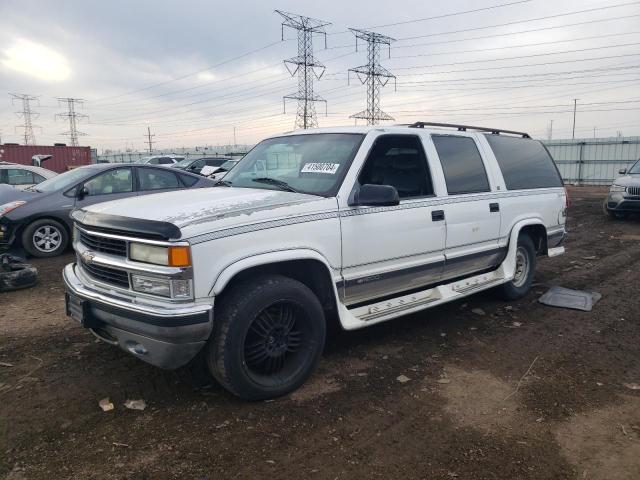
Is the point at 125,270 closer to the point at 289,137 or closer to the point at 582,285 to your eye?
the point at 289,137

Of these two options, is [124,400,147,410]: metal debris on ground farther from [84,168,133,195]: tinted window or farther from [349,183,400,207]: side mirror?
[84,168,133,195]: tinted window

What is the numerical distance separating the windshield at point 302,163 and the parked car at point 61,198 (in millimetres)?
3700

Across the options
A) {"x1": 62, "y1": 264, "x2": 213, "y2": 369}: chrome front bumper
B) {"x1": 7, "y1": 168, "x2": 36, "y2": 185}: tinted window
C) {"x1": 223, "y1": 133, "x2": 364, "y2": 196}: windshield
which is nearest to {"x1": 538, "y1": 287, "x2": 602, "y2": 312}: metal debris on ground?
{"x1": 223, "y1": 133, "x2": 364, "y2": 196}: windshield

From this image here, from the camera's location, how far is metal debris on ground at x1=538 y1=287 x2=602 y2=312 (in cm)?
589

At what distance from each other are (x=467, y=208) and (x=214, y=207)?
2.73 meters

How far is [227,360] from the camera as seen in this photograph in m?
3.28

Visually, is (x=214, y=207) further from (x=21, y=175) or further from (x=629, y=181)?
(x=629, y=181)

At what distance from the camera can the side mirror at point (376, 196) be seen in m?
3.80

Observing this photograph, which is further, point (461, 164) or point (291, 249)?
point (461, 164)

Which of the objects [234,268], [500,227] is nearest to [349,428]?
[234,268]

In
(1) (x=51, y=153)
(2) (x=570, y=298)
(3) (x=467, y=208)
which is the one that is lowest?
(2) (x=570, y=298)

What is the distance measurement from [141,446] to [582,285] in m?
6.08

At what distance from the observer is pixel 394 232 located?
14.0 ft

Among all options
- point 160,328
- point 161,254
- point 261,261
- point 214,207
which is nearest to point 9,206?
point 214,207
